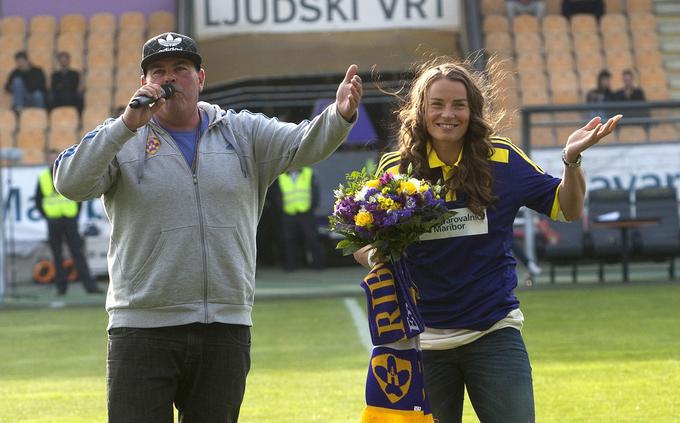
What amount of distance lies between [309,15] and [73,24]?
4.93m

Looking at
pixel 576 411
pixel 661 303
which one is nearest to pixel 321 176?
pixel 661 303

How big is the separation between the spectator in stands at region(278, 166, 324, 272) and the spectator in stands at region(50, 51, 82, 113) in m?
4.92

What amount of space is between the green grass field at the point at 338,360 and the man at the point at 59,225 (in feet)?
7.03

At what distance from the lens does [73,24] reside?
2708 cm

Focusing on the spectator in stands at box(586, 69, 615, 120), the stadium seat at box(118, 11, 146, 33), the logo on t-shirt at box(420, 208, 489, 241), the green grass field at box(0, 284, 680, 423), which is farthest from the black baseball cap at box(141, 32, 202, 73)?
the stadium seat at box(118, 11, 146, 33)

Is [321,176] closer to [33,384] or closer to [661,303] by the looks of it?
[661,303]

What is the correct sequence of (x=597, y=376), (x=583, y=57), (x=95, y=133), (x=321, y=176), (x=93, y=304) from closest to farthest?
(x=95, y=133) < (x=597, y=376) < (x=93, y=304) < (x=321, y=176) < (x=583, y=57)

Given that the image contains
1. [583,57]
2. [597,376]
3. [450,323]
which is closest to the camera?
[450,323]

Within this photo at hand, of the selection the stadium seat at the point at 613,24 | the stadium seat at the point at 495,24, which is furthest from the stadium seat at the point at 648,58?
the stadium seat at the point at 495,24

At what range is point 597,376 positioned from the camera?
1055cm

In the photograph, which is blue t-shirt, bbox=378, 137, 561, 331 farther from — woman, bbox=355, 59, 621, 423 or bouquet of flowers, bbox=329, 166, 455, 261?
bouquet of flowers, bbox=329, 166, 455, 261

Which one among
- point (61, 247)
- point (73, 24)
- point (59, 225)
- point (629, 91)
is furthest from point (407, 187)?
point (73, 24)

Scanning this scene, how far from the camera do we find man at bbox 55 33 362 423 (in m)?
5.25

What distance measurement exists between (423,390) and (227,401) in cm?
76
